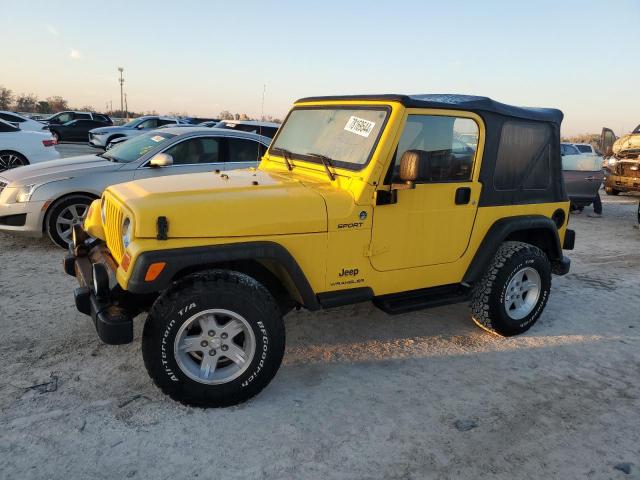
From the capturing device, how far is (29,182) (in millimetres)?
6105

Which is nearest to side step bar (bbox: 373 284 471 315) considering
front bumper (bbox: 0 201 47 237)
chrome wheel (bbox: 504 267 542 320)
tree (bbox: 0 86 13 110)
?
chrome wheel (bbox: 504 267 542 320)

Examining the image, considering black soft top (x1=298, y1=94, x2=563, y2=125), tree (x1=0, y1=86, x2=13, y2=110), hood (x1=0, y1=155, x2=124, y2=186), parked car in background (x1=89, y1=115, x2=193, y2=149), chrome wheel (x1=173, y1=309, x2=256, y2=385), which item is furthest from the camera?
tree (x1=0, y1=86, x2=13, y2=110)

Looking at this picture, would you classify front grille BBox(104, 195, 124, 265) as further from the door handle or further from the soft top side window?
the soft top side window

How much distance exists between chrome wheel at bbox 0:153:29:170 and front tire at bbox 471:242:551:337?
9828mm

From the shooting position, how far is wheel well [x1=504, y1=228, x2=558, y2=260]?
179 inches

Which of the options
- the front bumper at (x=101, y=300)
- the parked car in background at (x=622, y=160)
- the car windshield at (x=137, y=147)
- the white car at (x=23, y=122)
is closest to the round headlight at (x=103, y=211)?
the front bumper at (x=101, y=300)

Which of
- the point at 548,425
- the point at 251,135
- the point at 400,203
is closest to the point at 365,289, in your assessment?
the point at 400,203

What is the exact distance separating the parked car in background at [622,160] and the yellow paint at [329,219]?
11.3 metres

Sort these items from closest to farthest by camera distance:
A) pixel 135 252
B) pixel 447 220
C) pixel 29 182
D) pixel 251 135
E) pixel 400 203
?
pixel 135 252
pixel 400 203
pixel 447 220
pixel 29 182
pixel 251 135

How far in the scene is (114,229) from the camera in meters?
3.40

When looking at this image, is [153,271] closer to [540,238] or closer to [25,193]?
[540,238]

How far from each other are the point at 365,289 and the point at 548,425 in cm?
143

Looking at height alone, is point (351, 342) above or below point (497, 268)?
below

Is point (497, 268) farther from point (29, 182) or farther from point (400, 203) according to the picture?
point (29, 182)
